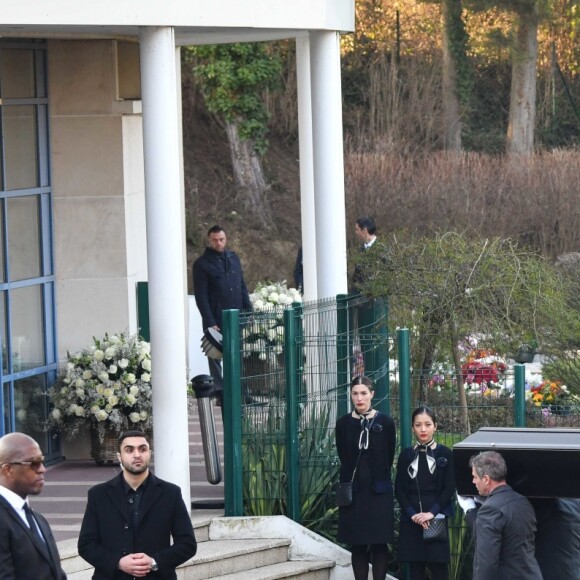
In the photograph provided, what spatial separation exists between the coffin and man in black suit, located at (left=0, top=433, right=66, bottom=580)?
2.75 m

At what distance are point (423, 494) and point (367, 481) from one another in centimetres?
37

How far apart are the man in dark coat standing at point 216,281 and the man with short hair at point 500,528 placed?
4.75 m

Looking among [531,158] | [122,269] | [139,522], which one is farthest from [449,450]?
[531,158]

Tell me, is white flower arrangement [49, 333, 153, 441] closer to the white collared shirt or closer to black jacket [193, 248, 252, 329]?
black jacket [193, 248, 252, 329]

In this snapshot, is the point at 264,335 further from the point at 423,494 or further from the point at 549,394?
the point at 549,394

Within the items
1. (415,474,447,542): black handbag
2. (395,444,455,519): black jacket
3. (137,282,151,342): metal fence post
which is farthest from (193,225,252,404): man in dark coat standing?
(415,474,447,542): black handbag

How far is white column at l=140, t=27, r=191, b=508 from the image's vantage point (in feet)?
31.2

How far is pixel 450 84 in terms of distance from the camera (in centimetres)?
4078

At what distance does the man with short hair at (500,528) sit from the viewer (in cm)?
741

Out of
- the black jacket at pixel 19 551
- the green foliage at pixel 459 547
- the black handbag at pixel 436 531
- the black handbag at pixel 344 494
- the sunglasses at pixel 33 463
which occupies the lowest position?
the green foliage at pixel 459 547

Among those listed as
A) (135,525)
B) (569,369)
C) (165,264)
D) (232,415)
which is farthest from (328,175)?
(135,525)

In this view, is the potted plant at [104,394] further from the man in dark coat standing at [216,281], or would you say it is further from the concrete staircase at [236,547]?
the concrete staircase at [236,547]

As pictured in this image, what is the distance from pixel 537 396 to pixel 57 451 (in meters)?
4.33

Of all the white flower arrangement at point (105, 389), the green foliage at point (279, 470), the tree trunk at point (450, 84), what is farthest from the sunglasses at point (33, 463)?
the tree trunk at point (450, 84)
